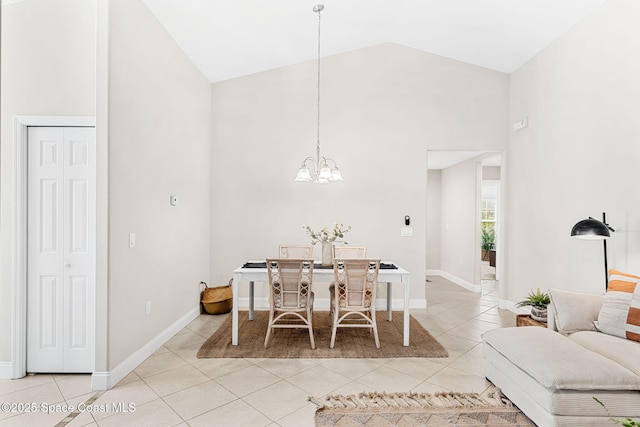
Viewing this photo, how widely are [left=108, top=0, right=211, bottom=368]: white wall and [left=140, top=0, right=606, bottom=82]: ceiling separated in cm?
36

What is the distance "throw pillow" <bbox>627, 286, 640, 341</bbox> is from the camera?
7.89ft

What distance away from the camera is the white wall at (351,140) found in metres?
5.14

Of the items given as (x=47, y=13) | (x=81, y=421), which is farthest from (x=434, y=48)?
(x=81, y=421)

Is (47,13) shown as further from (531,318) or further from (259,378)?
(531,318)

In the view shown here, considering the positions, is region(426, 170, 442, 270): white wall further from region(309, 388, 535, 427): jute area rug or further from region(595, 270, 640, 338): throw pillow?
region(309, 388, 535, 427): jute area rug

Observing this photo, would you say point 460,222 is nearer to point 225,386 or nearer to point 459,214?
point 459,214

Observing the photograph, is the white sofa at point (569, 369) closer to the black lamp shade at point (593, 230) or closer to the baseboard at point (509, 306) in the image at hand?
the black lamp shade at point (593, 230)

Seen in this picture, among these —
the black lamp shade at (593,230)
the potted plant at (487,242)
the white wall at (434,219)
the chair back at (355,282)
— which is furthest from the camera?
the potted plant at (487,242)

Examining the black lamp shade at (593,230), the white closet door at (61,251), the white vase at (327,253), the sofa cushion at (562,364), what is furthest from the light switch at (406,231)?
the white closet door at (61,251)

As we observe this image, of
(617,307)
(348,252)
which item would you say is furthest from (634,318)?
(348,252)

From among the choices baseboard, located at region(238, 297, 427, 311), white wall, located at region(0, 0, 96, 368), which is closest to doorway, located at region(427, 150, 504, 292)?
baseboard, located at region(238, 297, 427, 311)

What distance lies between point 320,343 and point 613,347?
2425 mm

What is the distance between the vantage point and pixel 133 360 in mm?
3049

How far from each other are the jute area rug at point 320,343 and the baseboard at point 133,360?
445mm
